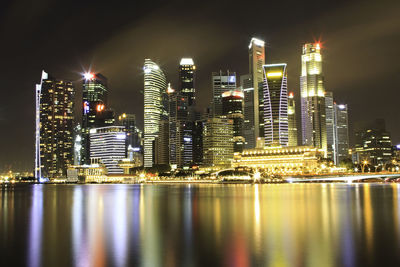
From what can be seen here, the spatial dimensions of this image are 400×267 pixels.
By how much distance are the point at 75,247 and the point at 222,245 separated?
10.5 m

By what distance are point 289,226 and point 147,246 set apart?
15.0 m

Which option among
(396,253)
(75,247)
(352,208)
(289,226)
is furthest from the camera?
(352,208)

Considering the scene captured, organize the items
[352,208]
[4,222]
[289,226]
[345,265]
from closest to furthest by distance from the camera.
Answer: [345,265] → [289,226] → [4,222] → [352,208]

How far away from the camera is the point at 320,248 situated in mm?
28000

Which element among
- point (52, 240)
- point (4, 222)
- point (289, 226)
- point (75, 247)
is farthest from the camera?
point (4, 222)

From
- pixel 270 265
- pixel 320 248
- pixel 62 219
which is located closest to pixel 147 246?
pixel 270 265

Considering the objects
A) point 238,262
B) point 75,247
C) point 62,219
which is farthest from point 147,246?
point 62,219

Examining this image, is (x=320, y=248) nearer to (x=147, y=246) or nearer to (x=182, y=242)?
(x=182, y=242)

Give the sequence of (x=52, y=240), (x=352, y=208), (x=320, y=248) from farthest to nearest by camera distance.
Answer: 1. (x=352, y=208)
2. (x=52, y=240)
3. (x=320, y=248)

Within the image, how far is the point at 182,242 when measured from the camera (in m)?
31.1

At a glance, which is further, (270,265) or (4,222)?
(4,222)

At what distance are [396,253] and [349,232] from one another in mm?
8928

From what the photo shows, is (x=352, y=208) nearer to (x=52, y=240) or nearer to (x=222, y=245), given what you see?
(x=222, y=245)

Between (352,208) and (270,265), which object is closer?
(270,265)
